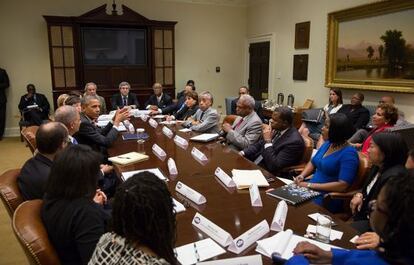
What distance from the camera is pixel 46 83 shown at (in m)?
6.90

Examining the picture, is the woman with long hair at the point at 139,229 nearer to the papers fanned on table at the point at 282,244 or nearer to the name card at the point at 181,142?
the papers fanned on table at the point at 282,244

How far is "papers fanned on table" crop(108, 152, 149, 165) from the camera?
2.40 metres

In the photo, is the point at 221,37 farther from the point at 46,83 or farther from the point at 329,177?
the point at 329,177

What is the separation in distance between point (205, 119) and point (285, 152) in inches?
51.9

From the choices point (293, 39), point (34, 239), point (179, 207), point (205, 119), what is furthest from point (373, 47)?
point (34, 239)

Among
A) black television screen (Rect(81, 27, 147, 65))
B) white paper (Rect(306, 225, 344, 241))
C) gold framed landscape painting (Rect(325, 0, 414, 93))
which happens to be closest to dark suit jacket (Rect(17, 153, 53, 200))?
white paper (Rect(306, 225, 344, 241))

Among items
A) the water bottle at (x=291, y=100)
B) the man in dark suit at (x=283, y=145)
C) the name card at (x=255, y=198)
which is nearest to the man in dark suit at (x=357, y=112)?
the water bottle at (x=291, y=100)

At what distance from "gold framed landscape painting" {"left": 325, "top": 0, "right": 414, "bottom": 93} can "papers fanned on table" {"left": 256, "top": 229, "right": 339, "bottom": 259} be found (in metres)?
3.95

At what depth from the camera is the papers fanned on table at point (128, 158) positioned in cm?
240

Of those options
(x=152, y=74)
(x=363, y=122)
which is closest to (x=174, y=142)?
(x=363, y=122)

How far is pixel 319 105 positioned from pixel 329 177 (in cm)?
404

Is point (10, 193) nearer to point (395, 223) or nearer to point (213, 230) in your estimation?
point (213, 230)

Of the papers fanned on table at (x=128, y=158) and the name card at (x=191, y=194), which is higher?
the papers fanned on table at (x=128, y=158)

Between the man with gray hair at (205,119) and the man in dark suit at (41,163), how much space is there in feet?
6.52
